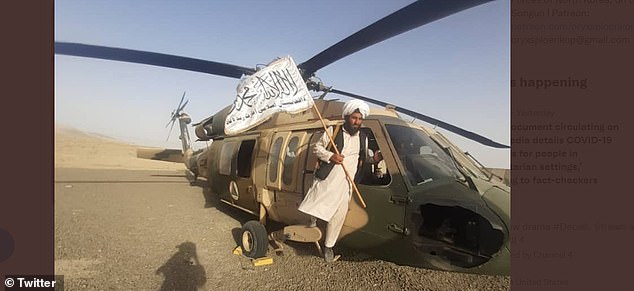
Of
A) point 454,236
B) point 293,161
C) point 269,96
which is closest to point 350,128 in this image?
point 269,96

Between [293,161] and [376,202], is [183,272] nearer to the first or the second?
[293,161]

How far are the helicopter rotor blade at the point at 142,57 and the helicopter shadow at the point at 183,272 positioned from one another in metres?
2.38

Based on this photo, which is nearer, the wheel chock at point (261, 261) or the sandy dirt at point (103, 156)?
the wheel chock at point (261, 261)

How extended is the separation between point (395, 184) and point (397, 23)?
1495 mm

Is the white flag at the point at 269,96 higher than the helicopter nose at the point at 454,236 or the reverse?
higher

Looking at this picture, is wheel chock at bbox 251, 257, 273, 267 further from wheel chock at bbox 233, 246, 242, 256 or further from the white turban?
the white turban

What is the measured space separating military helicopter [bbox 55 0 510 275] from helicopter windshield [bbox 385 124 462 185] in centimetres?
1

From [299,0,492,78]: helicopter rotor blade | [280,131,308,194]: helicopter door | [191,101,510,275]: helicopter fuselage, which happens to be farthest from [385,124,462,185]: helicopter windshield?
[280,131,308,194]: helicopter door

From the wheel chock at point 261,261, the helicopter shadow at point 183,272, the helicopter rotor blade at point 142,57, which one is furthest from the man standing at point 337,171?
the helicopter rotor blade at point 142,57

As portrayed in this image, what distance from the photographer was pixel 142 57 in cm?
394

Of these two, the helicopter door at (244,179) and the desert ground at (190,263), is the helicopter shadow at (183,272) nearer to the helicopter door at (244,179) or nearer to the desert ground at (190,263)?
the desert ground at (190,263)

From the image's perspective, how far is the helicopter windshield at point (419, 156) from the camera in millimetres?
3125

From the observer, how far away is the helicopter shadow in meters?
3.22
